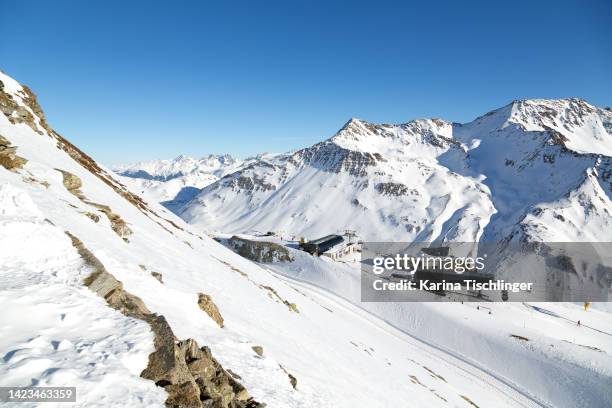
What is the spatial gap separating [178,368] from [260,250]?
3039 inches

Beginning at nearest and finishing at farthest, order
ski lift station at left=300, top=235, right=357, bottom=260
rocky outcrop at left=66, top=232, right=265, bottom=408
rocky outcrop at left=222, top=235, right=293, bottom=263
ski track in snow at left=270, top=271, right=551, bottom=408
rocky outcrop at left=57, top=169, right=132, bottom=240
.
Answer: rocky outcrop at left=66, top=232, right=265, bottom=408 < rocky outcrop at left=57, top=169, right=132, bottom=240 < ski track in snow at left=270, top=271, right=551, bottom=408 < rocky outcrop at left=222, top=235, right=293, bottom=263 < ski lift station at left=300, top=235, right=357, bottom=260

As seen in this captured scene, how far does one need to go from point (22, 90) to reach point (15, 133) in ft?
59.1

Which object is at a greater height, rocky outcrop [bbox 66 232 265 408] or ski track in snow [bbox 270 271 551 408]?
rocky outcrop [bbox 66 232 265 408]

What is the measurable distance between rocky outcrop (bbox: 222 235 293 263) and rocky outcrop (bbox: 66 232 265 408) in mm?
67084

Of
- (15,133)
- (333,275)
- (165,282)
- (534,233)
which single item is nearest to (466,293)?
(333,275)

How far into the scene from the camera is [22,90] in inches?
1654

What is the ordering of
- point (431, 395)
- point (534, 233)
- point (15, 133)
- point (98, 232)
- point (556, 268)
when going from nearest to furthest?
point (98, 232) < point (431, 395) < point (15, 133) < point (556, 268) < point (534, 233)

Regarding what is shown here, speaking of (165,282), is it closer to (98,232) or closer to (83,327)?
(98,232)

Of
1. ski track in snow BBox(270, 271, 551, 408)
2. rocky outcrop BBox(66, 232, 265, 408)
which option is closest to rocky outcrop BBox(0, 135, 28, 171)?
rocky outcrop BBox(66, 232, 265, 408)

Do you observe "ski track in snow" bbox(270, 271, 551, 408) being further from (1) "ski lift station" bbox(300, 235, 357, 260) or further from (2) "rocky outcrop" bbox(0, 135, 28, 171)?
(2) "rocky outcrop" bbox(0, 135, 28, 171)

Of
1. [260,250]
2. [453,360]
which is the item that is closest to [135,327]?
[453,360]

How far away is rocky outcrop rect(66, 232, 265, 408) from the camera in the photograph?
7.00 m

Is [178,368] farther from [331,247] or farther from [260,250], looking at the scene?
[331,247]

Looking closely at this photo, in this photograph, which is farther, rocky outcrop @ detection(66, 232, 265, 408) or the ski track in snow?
the ski track in snow
